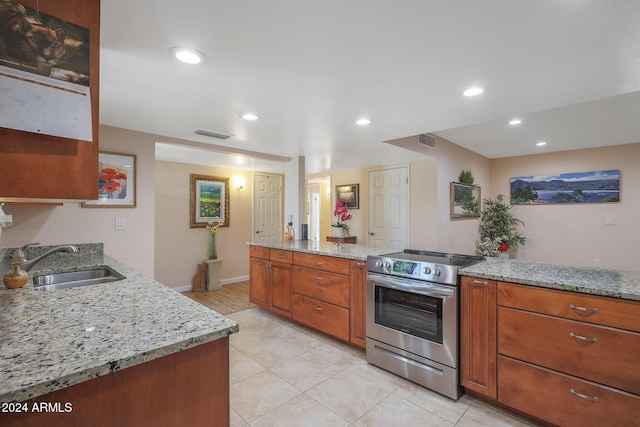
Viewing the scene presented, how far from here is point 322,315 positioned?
2912mm

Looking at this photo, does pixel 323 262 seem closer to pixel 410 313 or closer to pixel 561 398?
pixel 410 313

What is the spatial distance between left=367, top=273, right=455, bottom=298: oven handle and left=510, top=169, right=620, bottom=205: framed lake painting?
4664 mm

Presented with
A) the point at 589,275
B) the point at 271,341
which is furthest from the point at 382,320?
the point at 589,275

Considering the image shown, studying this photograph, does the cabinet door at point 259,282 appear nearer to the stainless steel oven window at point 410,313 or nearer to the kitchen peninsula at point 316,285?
the kitchen peninsula at point 316,285

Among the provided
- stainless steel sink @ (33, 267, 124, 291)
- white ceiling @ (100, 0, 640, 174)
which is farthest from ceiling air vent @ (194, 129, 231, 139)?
stainless steel sink @ (33, 267, 124, 291)

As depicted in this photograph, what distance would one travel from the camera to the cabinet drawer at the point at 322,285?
2.73m

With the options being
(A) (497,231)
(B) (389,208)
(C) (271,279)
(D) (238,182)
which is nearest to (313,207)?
(D) (238,182)

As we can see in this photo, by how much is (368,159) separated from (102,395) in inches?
173

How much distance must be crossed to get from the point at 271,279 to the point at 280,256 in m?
0.34

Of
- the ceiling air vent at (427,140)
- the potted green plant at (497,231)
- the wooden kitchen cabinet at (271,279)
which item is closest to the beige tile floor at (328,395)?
the wooden kitchen cabinet at (271,279)

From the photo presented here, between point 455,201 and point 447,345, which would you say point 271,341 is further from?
point 455,201

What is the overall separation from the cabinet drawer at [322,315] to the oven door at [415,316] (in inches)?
13.3

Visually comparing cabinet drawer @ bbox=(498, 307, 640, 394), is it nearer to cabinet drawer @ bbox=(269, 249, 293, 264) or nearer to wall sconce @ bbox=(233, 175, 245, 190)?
cabinet drawer @ bbox=(269, 249, 293, 264)

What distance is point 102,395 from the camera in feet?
2.51
